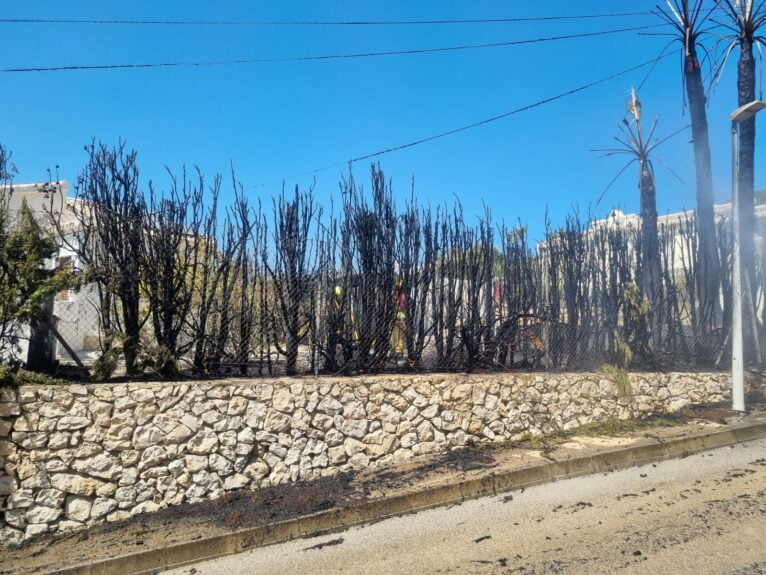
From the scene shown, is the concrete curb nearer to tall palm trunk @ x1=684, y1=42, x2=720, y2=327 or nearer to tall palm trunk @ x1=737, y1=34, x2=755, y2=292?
tall palm trunk @ x1=684, y1=42, x2=720, y2=327

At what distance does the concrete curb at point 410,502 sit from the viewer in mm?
4874

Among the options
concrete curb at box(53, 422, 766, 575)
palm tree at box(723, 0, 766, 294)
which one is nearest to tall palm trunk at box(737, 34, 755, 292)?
palm tree at box(723, 0, 766, 294)

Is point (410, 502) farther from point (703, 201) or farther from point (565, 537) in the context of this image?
point (703, 201)

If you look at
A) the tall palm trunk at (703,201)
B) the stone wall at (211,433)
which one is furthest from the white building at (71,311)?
the tall palm trunk at (703,201)

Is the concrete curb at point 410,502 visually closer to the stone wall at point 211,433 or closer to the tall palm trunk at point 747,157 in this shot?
the stone wall at point 211,433

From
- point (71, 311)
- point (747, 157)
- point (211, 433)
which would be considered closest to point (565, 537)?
point (211, 433)

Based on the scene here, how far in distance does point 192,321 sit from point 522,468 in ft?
14.7

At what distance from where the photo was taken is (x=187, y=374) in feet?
21.8

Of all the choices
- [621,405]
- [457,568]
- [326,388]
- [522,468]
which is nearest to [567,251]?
[621,405]

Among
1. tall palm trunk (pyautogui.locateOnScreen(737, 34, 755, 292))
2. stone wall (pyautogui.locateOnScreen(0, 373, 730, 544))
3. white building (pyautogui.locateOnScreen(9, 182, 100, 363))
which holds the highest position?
tall palm trunk (pyautogui.locateOnScreen(737, 34, 755, 292))

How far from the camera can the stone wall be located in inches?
208

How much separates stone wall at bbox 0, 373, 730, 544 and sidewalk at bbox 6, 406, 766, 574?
0.20 meters

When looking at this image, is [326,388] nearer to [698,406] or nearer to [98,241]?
[98,241]

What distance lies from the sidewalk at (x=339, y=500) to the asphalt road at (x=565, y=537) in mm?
157
